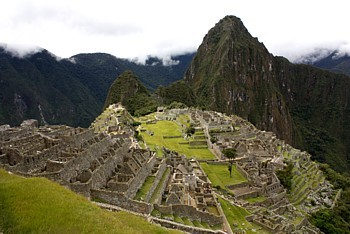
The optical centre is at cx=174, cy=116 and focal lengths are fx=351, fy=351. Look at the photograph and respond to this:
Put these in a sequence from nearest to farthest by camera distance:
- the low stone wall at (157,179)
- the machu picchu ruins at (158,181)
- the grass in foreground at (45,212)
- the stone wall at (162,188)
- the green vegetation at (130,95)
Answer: the grass in foreground at (45,212) < the machu picchu ruins at (158,181) < the stone wall at (162,188) < the low stone wall at (157,179) < the green vegetation at (130,95)

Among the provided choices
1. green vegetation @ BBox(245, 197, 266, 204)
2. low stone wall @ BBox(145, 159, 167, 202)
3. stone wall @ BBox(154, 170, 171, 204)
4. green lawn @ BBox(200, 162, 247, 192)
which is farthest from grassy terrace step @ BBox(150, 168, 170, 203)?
green vegetation @ BBox(245, 197, 266, 204)

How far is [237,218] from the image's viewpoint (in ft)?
107

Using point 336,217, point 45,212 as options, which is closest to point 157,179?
point 45,212

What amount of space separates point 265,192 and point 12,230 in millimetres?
37222

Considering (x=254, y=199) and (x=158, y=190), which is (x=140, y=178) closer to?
(x=158, y=190)

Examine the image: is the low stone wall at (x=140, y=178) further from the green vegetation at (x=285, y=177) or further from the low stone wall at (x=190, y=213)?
the green vegetation at (x=285, y=177)

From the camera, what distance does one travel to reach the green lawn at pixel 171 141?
183 ft

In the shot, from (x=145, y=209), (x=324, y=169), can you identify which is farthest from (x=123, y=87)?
(x=145, y=209)

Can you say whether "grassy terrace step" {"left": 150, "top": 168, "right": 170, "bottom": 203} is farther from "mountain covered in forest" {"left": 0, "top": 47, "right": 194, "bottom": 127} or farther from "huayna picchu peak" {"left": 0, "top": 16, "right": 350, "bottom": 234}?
"mountain covered in forest" {"left": 0, "top": 47, "right": 194, "bottom": 127}

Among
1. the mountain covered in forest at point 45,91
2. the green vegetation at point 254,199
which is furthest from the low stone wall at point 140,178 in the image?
the mountain covered in forest at point 45,91

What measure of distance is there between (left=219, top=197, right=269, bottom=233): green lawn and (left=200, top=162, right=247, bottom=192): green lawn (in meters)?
7.41

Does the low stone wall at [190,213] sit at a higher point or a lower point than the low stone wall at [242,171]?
higher

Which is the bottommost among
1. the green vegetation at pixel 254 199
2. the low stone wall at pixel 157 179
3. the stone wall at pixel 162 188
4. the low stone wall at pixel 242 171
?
the green vegetation at pixel 254 199

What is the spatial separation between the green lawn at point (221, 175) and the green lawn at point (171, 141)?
173 inches
